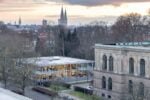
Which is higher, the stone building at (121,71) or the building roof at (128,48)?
the building roof at (128,48)

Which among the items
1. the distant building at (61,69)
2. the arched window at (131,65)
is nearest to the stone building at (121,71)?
the arched window at (131,65)

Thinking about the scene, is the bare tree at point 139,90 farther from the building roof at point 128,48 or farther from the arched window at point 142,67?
the building roof at point 128,48

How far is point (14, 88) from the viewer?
4112 cm

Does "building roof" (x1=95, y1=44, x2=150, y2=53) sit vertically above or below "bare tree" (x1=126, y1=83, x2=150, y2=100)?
above

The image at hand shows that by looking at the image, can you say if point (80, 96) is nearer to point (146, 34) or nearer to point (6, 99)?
point (6, 99)

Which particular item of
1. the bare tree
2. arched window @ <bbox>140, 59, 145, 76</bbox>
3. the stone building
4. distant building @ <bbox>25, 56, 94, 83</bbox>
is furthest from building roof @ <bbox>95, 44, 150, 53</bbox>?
distant building @ <bbox>25, 56, 94, 83</bbox>

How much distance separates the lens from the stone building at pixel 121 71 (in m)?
34.1

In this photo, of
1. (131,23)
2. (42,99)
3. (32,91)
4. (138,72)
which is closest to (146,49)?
(138,72)

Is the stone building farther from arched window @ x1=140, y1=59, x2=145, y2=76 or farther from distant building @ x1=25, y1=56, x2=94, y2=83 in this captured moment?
distant building @ x1=25, y1=56, x2=94, y2=83

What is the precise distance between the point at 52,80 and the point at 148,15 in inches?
1558

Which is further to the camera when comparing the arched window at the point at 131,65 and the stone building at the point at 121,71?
the arched window at the point at 131,65

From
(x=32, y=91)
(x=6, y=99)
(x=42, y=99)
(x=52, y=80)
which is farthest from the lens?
(x=52, y=80)

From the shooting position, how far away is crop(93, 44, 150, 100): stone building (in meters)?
34.1

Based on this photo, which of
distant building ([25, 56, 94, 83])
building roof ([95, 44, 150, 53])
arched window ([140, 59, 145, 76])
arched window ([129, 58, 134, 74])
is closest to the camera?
building roof ([95, 44, 150, 53])
